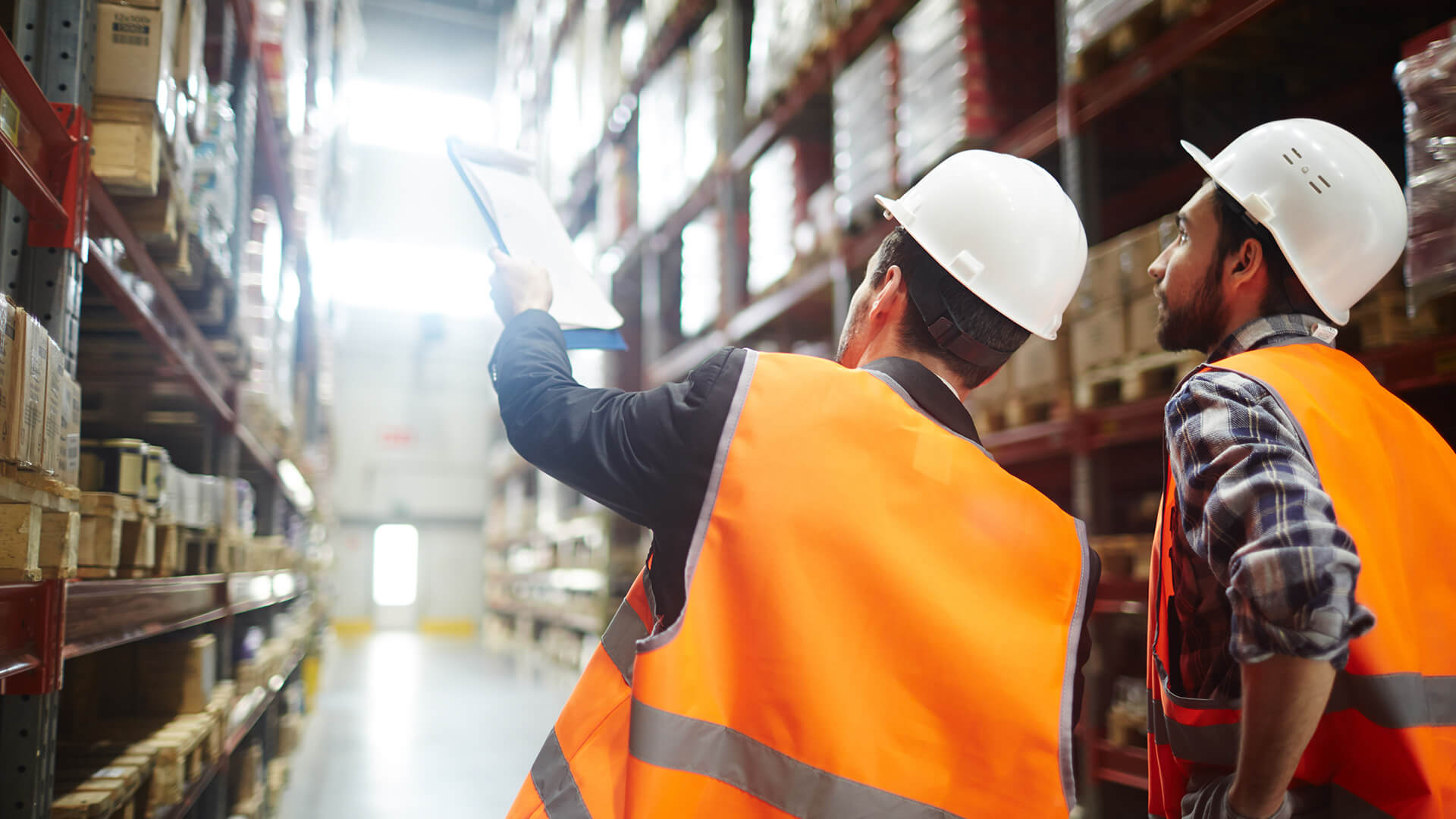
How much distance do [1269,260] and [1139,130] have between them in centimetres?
360

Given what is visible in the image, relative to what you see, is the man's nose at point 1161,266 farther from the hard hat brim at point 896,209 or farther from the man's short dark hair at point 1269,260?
the hard hat brim at point 896,209

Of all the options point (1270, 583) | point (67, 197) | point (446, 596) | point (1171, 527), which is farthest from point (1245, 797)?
point (446, 596)

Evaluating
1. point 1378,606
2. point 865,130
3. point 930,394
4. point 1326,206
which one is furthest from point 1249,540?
point 865,130

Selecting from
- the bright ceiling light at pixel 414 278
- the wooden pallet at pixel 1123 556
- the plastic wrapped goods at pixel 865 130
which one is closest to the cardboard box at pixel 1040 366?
the wooden pallet at pixel 1123 556

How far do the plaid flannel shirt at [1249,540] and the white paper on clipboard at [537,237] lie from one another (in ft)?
3.51

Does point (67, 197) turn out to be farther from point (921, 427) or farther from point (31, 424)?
point (921, 427)

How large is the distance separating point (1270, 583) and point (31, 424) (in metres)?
2.22

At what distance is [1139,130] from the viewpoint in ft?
17.4

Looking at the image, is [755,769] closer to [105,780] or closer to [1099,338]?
[105,780]

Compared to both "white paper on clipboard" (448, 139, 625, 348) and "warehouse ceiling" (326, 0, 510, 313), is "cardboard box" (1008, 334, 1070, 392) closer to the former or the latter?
"white paper on clipboard" (448, 139, 625, 348)

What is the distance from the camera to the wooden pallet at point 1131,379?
395 cm

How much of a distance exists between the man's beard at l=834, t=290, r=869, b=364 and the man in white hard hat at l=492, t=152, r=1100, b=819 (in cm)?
30

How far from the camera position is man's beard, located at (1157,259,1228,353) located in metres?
2.07

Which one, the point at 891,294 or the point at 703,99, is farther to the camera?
the point at 703,99
